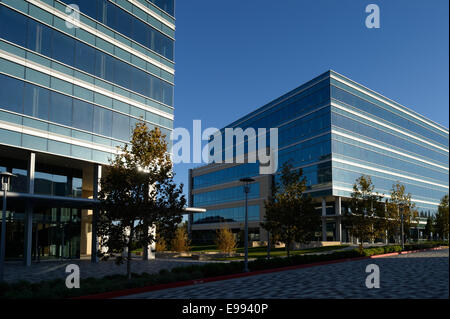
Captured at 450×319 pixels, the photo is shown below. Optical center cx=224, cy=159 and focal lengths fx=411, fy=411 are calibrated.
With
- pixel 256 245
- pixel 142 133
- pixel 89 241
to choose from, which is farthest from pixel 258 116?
pixel 142 133

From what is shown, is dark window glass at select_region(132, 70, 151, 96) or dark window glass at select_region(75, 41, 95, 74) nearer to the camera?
dark window glass at select_region(75, 41, 95, 74)

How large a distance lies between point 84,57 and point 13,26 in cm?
546

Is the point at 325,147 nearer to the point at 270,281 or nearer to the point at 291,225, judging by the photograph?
the point at 291,225

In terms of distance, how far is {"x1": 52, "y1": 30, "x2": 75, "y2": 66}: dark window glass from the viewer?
2841 cm

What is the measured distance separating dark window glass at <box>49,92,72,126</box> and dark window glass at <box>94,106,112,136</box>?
2.23m

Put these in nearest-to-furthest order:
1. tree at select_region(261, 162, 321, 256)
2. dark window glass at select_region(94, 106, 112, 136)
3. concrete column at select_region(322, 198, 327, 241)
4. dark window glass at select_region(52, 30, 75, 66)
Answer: tree at select_region(261, 162, 321, 256) → dark window glass at select_region(52, 30, 75, 66) → dark window glass at select_region(94, 106, 112, 136) → concrete column at select_region(322, 198, 327, 241)

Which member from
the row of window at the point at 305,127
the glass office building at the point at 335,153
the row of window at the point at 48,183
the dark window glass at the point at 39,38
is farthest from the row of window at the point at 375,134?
the dark window glass at the point at 39,38

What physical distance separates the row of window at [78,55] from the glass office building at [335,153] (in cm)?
3064

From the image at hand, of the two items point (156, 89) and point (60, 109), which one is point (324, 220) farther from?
point (60, 109)

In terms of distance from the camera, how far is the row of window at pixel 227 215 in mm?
74062

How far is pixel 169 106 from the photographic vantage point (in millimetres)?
37250

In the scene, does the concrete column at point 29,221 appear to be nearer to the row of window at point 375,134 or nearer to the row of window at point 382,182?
the row of window at point 382,182

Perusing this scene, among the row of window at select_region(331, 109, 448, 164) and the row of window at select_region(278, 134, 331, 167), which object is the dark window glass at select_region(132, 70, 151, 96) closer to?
the row of window at select_region(278, 134, 331, 167)

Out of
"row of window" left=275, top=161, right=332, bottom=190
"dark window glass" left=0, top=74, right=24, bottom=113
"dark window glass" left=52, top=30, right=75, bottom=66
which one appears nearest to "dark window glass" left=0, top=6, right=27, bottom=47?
"dark window glass" left=52, top=30, right=75, bottom=66
